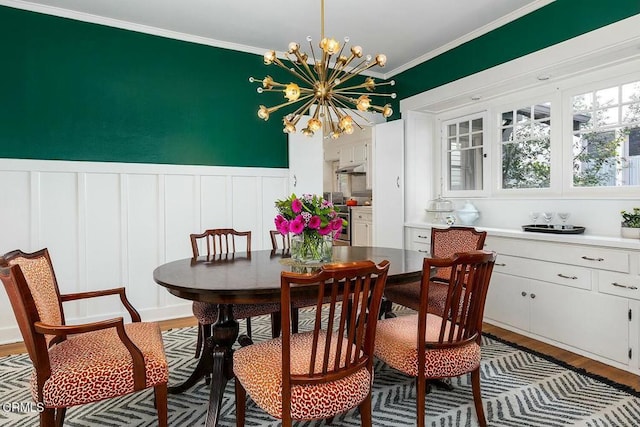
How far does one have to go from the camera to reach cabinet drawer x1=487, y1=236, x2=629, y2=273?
2492 millimetres

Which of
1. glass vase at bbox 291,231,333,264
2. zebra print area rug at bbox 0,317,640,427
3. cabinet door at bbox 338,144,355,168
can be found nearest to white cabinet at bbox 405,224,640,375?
zebra print area rug at bbox 0,317,640,427

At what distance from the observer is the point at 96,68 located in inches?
133

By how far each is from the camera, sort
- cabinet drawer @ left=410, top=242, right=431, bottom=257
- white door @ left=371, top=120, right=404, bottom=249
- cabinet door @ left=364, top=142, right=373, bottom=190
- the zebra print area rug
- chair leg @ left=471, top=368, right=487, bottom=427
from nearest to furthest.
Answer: chair leg @ left=471, top=368, right=487, bottom=427 < the zebra print area rug < cabinet drawer @ left=410, top=242, right=431, bottom=257 < white door @ left=371, top=120, right=404, bottom=249 < cabinet door @ left=364, top=142, right=373, bottom=190

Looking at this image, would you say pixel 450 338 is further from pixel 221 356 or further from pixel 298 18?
pixel 298 18

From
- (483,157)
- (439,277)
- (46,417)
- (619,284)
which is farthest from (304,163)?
(46,417)

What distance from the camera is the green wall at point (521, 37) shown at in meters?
2.70

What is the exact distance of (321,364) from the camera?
4.92ft

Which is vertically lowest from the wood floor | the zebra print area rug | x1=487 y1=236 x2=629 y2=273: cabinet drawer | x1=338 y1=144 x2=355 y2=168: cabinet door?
the zebra print area rug

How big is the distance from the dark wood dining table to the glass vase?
82mm

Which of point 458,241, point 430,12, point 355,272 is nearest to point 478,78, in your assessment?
point 430,12

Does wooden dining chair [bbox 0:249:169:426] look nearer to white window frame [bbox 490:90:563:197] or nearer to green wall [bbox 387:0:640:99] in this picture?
white window frame [bbox 490:90:563:197]

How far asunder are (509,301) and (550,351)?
1.67 feet

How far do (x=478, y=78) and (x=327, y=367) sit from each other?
3209mm

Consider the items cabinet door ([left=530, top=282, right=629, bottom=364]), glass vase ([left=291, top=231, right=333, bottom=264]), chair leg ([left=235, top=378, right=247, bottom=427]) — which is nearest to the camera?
chair leg ([left=235, top=378, right=247, bottom=427])
